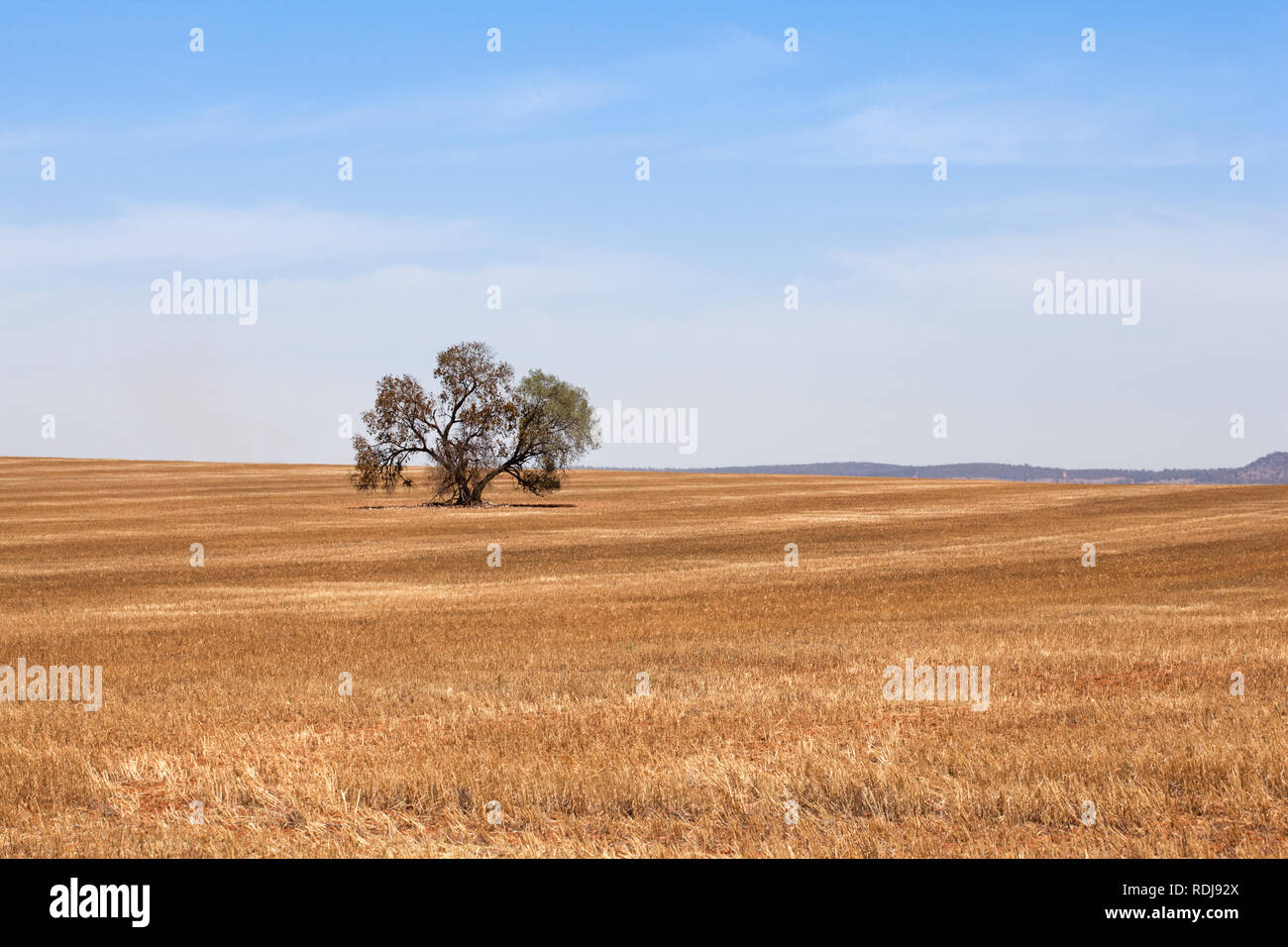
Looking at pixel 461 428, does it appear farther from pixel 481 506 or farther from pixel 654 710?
pixel 654 710

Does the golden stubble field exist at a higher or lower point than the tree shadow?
lower

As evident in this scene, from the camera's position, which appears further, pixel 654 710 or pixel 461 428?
pixel 461 428

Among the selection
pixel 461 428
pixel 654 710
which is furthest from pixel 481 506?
pixel 654 710

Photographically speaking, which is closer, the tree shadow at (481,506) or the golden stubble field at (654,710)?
the golden stubble field at (654,710)

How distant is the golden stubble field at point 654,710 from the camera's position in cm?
939

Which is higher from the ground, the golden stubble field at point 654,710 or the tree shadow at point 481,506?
the tree shadow at point 481,506

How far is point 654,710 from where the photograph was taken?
1443cm

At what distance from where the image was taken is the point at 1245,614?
2341 centimetres

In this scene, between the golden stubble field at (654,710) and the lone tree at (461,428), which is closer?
the golden stubble field at (654,710)

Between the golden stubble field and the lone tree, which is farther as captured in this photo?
the lone tree

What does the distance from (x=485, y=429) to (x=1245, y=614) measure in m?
63.7

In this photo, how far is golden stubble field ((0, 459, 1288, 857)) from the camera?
30.8ft
